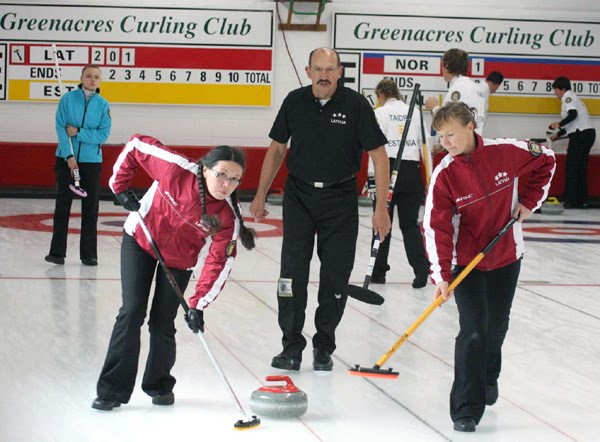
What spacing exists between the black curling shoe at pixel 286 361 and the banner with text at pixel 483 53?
10242 mm

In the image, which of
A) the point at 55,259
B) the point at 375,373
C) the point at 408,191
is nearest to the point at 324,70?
the point at 375,373

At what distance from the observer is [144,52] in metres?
15.2

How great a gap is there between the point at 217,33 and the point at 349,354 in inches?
391

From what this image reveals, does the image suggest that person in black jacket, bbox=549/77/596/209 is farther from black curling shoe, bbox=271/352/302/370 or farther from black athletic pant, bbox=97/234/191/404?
black athletic pant, bbox=97/234/191/404

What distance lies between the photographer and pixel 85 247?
29.3 feet

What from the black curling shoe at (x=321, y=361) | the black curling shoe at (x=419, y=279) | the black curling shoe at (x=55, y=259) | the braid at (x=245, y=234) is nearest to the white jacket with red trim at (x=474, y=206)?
the braid at (x=245, y=234)

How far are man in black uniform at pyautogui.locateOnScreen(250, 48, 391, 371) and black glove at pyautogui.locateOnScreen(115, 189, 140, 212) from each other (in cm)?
110

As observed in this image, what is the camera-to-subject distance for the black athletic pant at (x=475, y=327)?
4578mm

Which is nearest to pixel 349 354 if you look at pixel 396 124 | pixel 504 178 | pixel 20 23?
pixel 504 178

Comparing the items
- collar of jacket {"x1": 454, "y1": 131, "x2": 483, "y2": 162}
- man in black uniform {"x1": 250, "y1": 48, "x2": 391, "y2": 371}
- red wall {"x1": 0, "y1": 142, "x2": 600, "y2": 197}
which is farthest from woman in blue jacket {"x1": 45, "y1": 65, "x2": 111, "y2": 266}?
red wall {"x1": 0, "y1": 142, "x2": 600, "y2": 197}

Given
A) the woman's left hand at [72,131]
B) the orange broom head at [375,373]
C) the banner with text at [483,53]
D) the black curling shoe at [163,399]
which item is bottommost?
the black curling shoe at [163,399]

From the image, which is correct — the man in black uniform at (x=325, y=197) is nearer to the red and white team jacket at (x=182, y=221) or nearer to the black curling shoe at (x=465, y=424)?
the red and white team jacket at (x=182, y=221)

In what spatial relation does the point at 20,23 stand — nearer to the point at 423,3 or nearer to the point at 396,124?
the point at 423,3

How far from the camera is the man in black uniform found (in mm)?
5688
